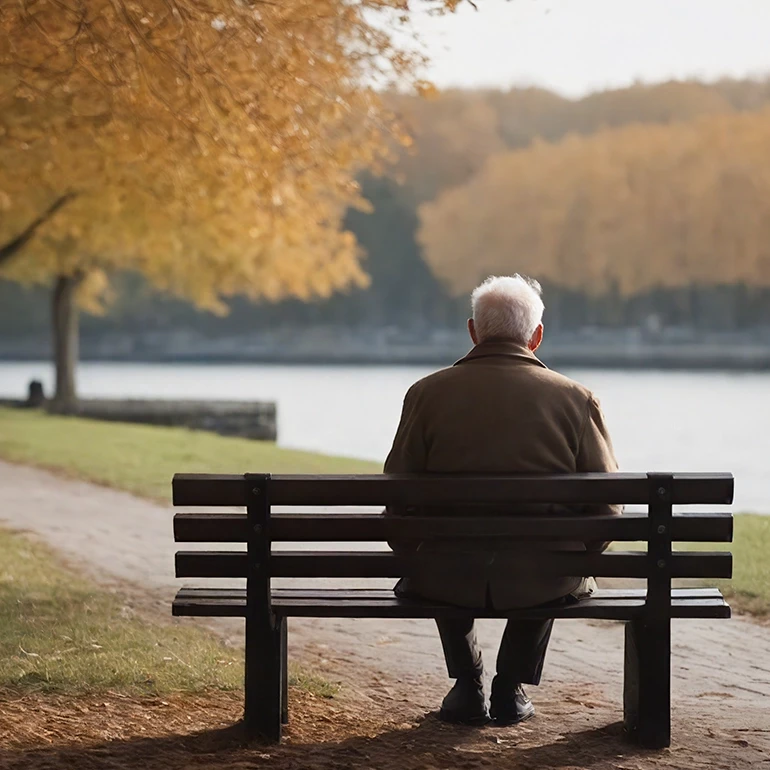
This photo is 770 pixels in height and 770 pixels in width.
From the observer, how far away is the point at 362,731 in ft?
15.3

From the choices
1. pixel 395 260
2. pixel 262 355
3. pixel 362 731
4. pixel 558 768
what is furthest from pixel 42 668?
pixel 395 260

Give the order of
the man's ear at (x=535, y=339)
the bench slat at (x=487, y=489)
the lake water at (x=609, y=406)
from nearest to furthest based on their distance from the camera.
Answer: the bench slat at (x=487, y=489)
the man's ear at (x=535, y=339)
the lake water at (x=609, y=406)

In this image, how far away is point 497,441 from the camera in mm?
4301

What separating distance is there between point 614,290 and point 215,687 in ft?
222

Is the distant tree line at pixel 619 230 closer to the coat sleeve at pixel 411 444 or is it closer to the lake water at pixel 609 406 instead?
the lake water at pixel 609 406

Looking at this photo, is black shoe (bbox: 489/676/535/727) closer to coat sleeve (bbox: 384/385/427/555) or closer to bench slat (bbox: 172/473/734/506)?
coat sleeve (bbox: 384/385/427/555)

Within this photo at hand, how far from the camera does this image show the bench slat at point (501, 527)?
420cm

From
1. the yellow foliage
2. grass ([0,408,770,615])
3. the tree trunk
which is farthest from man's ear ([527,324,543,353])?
the tree trunk

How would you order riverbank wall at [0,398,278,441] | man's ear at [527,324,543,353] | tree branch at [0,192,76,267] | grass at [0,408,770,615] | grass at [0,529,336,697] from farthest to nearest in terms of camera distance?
riverbank wall at [0,398,278,441] → tree branch at [0,192,76,267] → grass at [0,408,770,615] → grass at [0,529,336,697] → man's ear at [527,324,543,353]

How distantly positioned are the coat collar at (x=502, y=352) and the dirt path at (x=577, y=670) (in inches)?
51.9

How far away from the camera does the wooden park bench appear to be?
4164mm

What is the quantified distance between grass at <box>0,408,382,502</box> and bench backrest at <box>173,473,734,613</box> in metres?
8.56

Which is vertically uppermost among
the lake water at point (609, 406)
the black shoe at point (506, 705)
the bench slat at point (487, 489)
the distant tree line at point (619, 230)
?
the distant tree line at point (619, 230)

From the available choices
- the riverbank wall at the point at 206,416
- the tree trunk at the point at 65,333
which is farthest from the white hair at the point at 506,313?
the tree trunk at the point at 65,333
